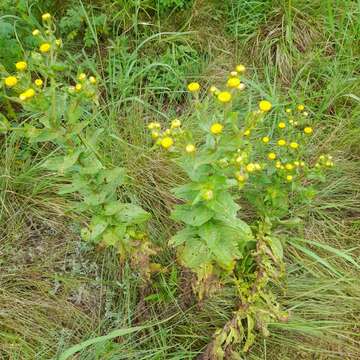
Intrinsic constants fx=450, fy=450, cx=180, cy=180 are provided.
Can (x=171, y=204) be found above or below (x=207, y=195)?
below

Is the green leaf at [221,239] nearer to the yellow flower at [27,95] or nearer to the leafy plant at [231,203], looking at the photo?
the leafy plant at [231,203]

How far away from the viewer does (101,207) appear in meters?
1.73

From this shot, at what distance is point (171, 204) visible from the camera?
7.50ft

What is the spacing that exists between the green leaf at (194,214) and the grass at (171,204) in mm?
576

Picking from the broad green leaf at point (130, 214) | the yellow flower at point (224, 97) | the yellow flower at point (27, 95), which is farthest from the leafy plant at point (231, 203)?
the yellow flower at point (27, 95)

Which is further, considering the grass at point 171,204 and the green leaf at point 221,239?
the grass at point 171,204

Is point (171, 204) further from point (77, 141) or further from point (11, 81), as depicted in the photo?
point (11, 81)

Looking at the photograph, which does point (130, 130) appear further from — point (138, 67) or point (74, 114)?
point (74, 114)

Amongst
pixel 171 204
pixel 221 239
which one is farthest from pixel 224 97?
pixel 171 204

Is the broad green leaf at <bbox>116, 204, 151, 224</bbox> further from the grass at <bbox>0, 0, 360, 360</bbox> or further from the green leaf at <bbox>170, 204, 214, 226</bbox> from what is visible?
the grass at <bbox>0, 0, 360, 360</bbox>

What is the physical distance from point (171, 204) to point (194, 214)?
0.76 metres

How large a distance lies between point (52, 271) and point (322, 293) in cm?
129

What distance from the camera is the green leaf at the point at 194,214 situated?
150 cm

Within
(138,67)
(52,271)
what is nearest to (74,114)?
(52,271)
